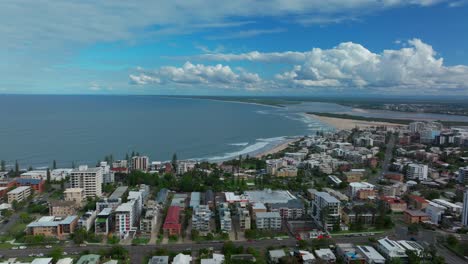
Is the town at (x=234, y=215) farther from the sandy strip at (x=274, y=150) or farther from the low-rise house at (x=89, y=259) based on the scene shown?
the sandy strip at (x=274, y=150)

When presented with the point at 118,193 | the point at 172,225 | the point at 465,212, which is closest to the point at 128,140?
the point at 118,193

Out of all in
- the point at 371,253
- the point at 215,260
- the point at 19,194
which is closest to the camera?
the point at 215,260

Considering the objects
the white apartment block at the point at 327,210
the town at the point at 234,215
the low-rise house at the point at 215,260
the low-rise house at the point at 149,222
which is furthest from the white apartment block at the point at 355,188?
the low-rise house at the point at 149,222

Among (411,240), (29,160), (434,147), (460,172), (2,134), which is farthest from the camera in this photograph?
(2,134)

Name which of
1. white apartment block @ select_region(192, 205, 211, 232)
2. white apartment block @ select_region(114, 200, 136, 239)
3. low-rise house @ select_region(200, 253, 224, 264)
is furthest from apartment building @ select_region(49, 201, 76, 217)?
low-rise house @ select_region(200, 253, 224, 264)

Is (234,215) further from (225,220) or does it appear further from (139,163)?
(139,163)

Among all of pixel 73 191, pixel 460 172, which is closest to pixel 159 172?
pixel 73 191

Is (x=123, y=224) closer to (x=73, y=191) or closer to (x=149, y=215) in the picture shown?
(x=149, y=215)
